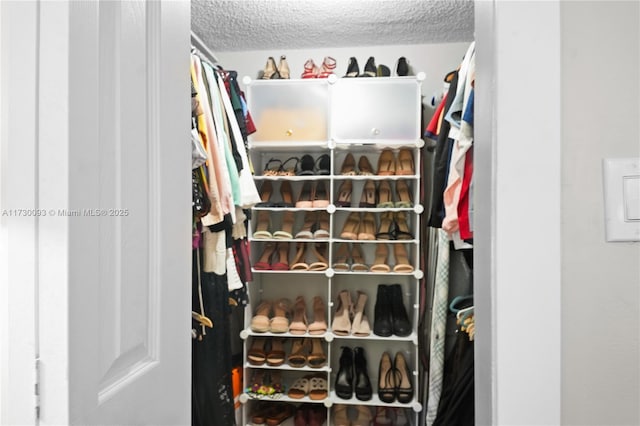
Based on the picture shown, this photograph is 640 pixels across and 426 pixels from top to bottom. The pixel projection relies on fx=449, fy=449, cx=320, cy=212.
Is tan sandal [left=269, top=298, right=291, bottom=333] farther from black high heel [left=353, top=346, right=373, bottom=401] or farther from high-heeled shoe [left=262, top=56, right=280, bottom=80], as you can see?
high-heeled shoe [left=262, top=56, right=280, bottom=80]

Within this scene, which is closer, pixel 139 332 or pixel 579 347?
pixel 579 347

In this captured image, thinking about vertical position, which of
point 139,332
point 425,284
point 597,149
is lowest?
point 425,284

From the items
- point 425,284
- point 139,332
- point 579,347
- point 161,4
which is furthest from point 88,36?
point 425,284

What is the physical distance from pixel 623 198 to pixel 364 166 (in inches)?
85.3

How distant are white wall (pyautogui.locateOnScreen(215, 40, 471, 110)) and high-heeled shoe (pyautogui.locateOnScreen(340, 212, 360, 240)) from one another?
0.85 meters

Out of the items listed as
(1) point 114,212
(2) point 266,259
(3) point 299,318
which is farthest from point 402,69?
(1) point 114,212

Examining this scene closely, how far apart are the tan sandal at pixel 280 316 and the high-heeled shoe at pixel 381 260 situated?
59 centimetres

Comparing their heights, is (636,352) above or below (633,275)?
below

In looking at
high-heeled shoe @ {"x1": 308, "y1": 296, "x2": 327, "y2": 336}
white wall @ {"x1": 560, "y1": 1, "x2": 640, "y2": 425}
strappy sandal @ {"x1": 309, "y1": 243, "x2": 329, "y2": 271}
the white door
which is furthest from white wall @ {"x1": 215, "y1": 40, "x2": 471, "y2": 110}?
white wall @ {"x1": 560, "y1": 1, "x2": 640, "y2": 425}

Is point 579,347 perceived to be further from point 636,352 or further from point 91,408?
point 91,408

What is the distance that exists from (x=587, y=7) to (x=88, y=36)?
68 cm

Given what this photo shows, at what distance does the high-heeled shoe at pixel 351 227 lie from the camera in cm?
261

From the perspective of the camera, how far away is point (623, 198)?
60cm

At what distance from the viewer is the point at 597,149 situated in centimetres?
61
